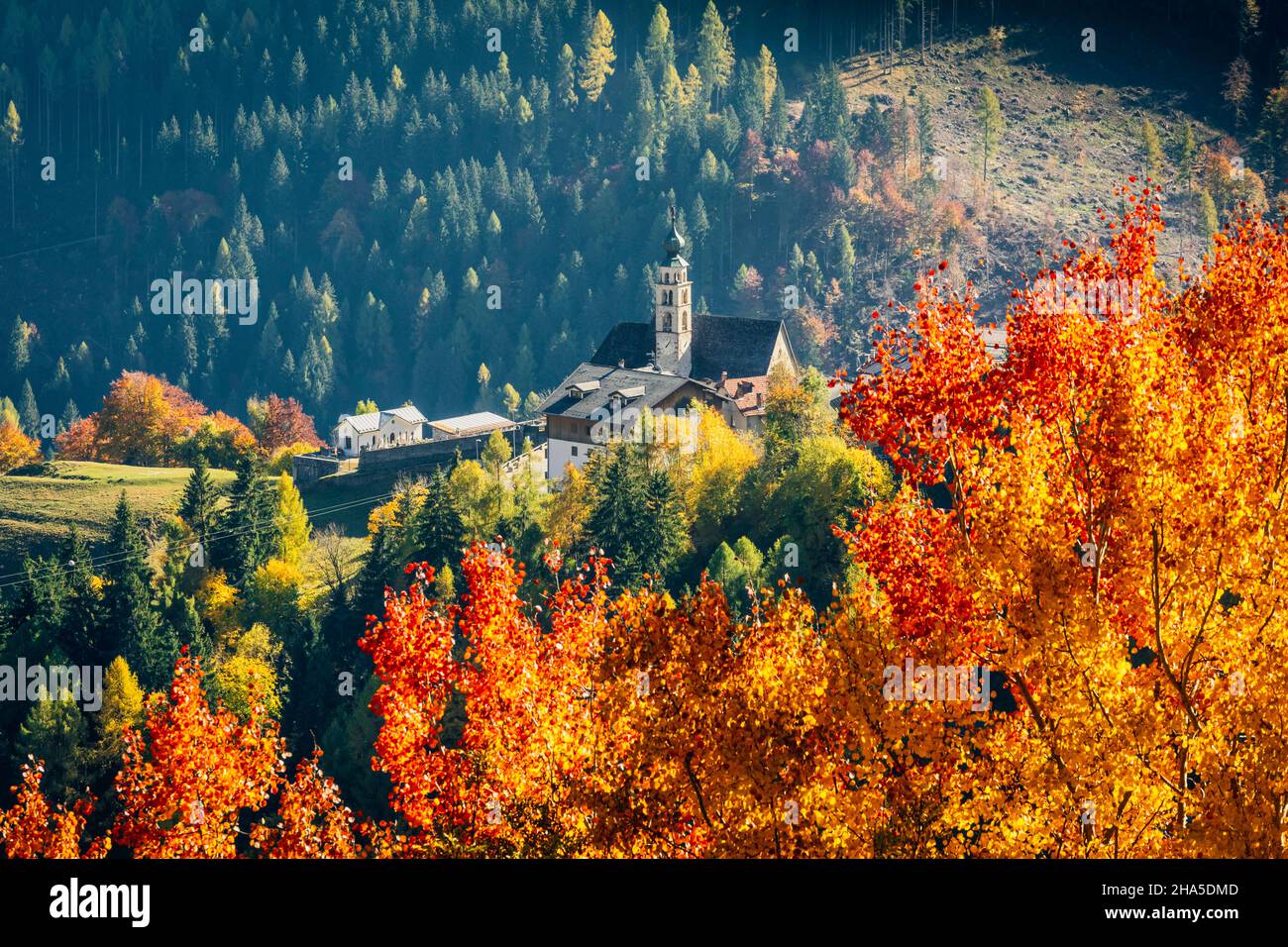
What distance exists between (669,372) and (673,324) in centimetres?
408

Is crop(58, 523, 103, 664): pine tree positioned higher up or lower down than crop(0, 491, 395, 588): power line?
lower down

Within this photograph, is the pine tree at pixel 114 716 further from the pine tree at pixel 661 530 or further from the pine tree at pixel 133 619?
the pine tree at pixel 661 530

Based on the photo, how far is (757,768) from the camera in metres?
22.8

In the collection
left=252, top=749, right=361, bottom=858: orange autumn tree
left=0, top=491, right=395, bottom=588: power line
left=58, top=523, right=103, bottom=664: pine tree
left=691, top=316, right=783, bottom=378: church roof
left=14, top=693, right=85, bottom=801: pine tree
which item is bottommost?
left=14, top=693, right=85, bottom=801: pine tree

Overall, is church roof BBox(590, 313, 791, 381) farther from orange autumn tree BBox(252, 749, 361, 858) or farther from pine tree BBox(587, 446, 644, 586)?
orange autumn tree BBox(252, 749, 361, 858)

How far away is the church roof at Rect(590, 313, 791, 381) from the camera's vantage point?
116562 mm

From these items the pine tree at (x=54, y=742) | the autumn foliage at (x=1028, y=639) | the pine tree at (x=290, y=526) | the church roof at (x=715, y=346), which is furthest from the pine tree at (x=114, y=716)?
the autumn foliage at (x=1028, y=639)

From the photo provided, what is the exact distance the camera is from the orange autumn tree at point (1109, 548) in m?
20.9

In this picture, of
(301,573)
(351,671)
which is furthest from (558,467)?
(351,671)

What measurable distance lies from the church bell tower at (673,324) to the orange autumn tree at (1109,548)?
92.2 meters

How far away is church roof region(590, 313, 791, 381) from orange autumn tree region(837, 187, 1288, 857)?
90.1 metres

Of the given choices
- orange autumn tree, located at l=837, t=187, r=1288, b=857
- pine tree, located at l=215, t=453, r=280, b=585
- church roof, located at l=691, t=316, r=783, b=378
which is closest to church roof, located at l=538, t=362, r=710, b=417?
church roof, located at l=691, t=316, r=783, b=378

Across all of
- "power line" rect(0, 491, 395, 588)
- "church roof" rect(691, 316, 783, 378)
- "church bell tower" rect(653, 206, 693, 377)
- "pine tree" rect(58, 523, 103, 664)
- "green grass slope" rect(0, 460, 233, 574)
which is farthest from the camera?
"church bell tower" rect(653, 206, 693, 377)

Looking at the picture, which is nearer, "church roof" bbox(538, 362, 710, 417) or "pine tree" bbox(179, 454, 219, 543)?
"pine tree" bbox(179, 454, 219, 543)
